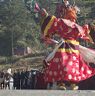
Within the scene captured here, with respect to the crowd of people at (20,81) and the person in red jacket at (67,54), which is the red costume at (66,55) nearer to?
the person in red jacket at (67,54)

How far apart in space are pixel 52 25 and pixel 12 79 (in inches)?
248

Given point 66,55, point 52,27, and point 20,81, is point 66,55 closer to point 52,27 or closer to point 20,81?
point 52,27

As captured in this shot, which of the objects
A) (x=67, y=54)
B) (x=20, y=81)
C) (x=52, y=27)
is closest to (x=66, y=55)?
(x=67, y=54)

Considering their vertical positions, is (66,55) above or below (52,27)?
below

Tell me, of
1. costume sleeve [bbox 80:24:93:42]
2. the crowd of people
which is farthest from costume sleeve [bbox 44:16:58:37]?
the crowd of people

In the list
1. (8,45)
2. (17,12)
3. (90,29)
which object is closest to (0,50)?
(8,45)

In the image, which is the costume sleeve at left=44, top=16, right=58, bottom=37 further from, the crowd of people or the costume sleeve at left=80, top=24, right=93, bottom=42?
the crowd of people

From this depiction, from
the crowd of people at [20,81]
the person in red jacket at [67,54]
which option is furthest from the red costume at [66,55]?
the crowd of people at [20,81]

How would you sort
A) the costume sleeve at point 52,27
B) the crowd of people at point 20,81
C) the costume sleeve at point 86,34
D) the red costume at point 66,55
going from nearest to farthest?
the red costume at point 66,55
the costume sleeve at point 52,27
the costume sleeve at point 86,34
the crowd of people at point 20,81

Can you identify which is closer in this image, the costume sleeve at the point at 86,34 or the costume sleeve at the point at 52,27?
the costume sleeve at the point at 52,27

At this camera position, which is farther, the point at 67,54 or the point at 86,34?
the point at 86,34

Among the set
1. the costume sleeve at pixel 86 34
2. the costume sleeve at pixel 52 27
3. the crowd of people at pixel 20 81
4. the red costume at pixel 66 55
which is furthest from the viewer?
the crowd of people at pixel 20 81

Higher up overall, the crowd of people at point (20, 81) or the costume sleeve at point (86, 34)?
the costume sleeve at point (86, 34)

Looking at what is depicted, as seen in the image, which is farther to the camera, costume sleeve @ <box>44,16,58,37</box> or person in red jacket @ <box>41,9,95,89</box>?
costume sleeve @ <box>44,16,58,37</box>
